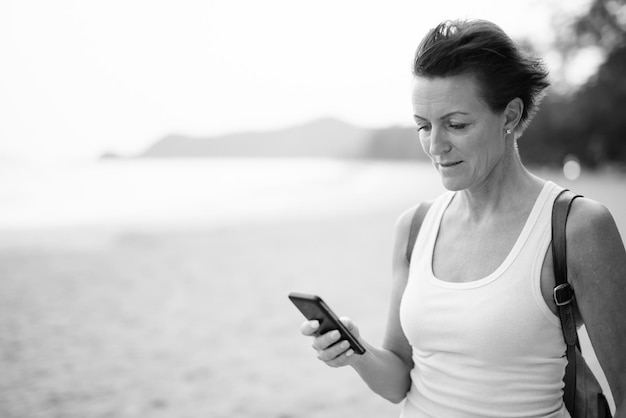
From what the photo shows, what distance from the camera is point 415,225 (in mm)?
2156

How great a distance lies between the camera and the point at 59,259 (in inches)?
524

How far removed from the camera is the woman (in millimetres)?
1689

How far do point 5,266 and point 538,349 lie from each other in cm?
1325

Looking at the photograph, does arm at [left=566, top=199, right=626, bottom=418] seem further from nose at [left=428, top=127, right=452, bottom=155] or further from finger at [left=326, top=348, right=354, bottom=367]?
finger at [left=326, top=348, right=354, bottom=367]

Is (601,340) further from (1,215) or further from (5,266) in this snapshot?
(1,215)

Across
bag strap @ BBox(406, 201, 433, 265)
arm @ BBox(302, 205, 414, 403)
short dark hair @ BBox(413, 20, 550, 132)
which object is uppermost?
short dark hair @ BBox(413, 20, 550, 132)

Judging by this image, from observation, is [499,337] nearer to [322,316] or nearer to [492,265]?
[492,265]

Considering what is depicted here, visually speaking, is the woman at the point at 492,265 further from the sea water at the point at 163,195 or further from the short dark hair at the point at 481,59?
the sea water at the point at 163,195

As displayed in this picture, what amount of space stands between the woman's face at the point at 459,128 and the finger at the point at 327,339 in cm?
64

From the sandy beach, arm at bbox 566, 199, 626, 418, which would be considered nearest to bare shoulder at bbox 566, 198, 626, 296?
arm at bbox 566, 199, 626, 418

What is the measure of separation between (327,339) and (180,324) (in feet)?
21.7

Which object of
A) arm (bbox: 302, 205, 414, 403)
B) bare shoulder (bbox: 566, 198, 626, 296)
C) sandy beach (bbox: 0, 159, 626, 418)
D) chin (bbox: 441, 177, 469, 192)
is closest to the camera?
bare shoulder (bbox: 566, 198, 626, 296)

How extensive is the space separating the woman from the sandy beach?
3.22m

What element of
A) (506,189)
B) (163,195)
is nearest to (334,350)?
(506,189)
